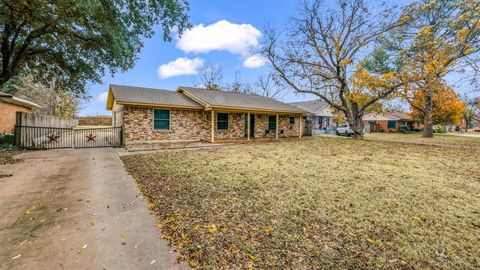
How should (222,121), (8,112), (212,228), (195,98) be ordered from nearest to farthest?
(212,228), (8,112), (195,98), (222,121)

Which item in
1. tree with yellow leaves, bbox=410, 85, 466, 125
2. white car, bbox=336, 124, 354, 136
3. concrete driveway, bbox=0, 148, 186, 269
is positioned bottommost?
concrete driveway, bbox=0, 148, 186, 269

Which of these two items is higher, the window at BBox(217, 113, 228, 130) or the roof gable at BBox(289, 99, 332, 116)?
the roof gable at BBox(289, 99, 332, 116)

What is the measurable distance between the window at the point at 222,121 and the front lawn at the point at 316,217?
29.2ft

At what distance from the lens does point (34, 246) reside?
2631 millimetres

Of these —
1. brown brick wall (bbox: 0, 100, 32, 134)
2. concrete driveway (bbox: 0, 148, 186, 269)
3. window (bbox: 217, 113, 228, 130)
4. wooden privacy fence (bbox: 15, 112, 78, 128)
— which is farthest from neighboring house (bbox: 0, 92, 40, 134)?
window (bbox: 217, 113, 228, 130)

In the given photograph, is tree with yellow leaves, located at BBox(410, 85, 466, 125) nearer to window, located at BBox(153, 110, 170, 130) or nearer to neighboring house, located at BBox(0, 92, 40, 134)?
window, located at BBox(153, 110, 170, 130)

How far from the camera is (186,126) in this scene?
14211mm

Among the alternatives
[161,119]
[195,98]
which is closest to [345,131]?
[195,98]

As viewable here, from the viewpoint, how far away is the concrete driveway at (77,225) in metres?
2.39

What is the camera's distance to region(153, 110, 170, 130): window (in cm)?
1310

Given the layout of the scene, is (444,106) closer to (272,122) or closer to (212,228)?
(272,122)

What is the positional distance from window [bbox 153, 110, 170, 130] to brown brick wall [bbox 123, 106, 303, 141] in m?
0.19

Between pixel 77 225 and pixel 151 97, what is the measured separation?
11.6m

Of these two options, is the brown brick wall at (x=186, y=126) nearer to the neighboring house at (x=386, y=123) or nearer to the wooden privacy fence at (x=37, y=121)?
the wooden privacy fence at (x=37, y=121)
